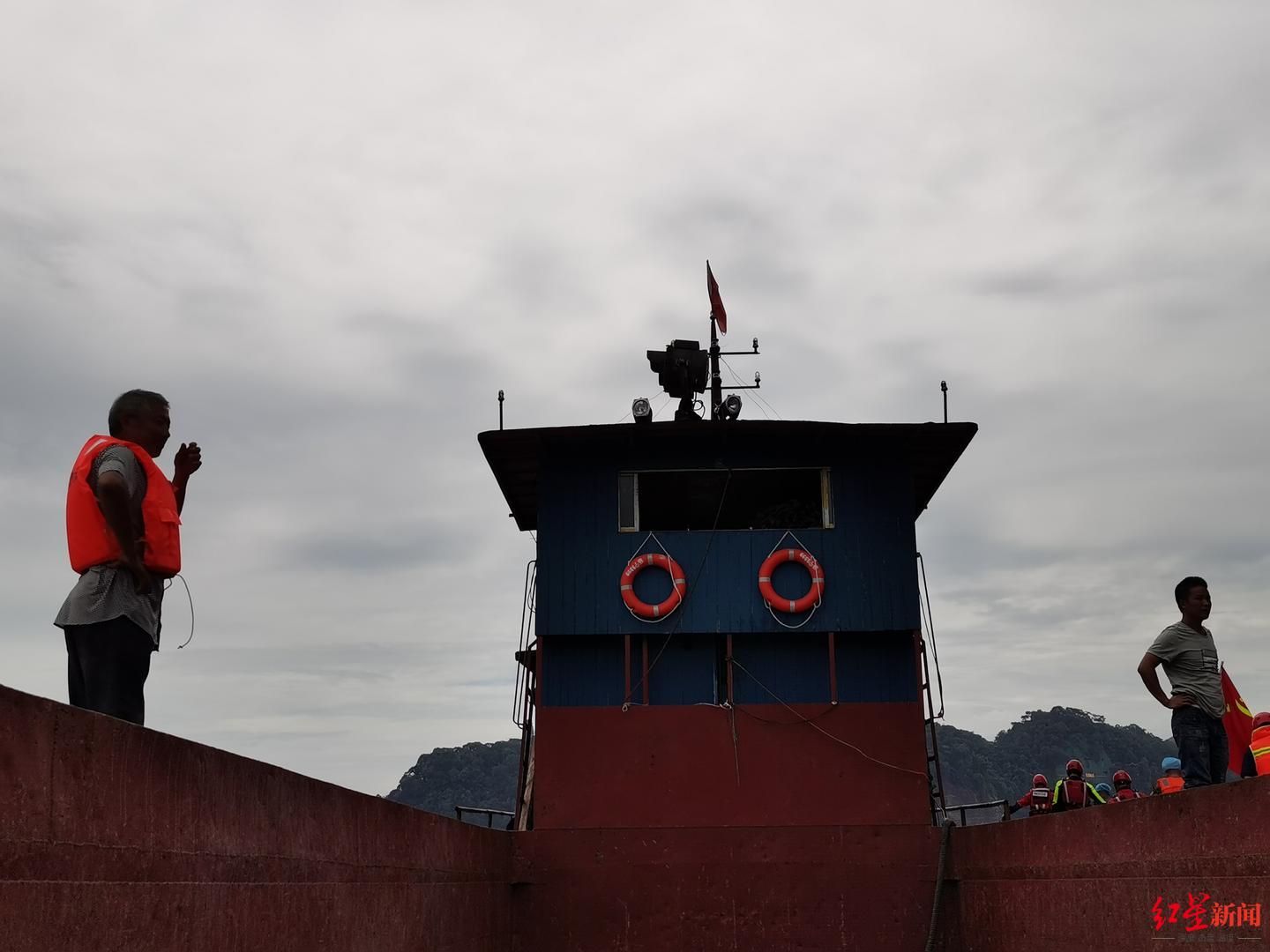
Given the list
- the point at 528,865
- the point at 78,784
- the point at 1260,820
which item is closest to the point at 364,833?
the point at 78,784

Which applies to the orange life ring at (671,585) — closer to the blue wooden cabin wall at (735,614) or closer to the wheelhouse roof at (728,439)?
the blue wooden cabin wall at (735,614)

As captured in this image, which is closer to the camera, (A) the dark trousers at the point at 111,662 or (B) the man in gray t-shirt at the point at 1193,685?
(A) the dark trousers at the point at 111,662

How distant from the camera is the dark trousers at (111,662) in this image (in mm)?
5746

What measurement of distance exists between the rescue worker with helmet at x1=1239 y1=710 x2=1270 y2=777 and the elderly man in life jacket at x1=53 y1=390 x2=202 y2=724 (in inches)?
297

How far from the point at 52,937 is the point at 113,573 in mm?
1646

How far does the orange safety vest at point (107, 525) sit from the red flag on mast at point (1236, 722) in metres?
8.14

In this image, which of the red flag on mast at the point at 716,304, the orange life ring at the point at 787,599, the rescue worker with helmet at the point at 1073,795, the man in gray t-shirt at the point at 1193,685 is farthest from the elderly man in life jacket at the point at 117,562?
the red flag on mast at the point at 716,304

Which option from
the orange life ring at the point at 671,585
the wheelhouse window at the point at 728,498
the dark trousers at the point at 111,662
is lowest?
the dark trousers at the point at 111,662

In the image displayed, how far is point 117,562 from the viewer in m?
5.79

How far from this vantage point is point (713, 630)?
1683 centimetres

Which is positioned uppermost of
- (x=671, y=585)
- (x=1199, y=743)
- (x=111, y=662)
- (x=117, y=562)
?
(x=671, y=585)

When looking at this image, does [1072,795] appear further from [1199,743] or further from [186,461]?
[186,461]

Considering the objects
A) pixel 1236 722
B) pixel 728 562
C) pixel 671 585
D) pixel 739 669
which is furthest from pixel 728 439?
pixel 1236 722

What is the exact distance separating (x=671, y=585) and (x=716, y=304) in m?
6.34
